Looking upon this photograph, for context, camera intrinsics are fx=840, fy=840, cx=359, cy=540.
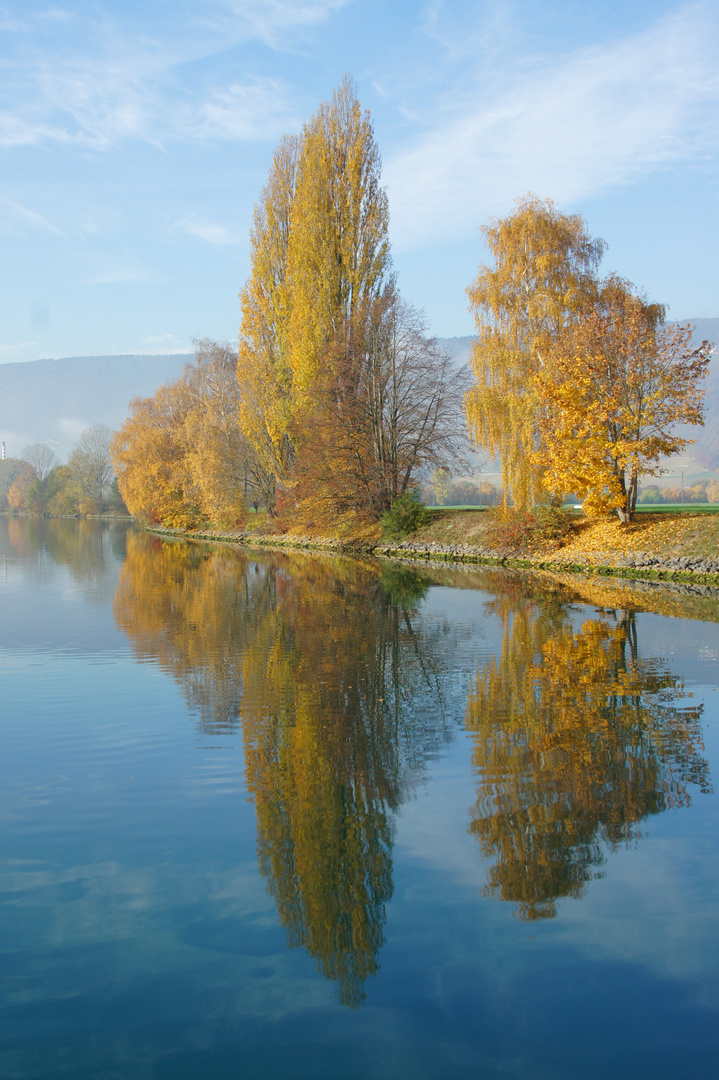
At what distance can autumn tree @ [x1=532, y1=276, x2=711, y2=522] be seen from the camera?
952 inches

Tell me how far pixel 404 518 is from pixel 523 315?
9.34 meters

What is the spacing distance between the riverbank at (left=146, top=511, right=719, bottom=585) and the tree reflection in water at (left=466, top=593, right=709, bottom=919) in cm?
1100

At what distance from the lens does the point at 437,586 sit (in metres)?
21.7

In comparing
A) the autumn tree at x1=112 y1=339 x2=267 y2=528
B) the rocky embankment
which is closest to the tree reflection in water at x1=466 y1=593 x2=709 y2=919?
the rocky embankment

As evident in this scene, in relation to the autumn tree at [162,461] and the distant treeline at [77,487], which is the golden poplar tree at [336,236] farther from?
the distant treeline at [77,487]

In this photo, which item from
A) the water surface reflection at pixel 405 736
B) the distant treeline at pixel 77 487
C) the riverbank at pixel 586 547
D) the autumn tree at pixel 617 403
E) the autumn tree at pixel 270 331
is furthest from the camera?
the distant treeline at pixel 77 487

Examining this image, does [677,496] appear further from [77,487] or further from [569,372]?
[77,487]

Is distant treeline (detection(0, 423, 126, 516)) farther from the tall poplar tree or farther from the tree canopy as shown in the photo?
the tree canopy

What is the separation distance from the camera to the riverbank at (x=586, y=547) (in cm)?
2195

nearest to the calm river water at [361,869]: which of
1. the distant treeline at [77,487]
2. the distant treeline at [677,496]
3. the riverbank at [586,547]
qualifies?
the riverbank at [586,547]

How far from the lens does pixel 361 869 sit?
4918mm

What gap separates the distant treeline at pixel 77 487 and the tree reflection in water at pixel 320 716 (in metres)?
93.7

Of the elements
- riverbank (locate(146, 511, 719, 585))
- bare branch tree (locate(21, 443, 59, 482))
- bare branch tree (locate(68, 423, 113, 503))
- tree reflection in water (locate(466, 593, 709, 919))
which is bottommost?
tree reflection in water (locate(466, 593, 709, 919))

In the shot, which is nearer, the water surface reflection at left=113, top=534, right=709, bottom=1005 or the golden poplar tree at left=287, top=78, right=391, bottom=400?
the water surface reflection at left=113, top=534, right=709, bottom=1005
